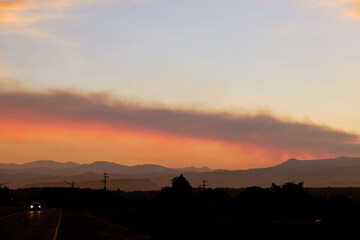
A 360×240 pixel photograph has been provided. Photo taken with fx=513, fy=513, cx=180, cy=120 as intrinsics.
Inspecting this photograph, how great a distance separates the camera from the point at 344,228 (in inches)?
1236

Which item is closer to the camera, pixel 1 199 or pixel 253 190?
pixel 253 190

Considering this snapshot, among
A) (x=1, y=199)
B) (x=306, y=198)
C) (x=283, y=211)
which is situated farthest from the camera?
(x=1, y=199)

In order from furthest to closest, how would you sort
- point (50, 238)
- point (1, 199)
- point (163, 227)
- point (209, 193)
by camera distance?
point (1, 199) < point (209, 193) < point (163, 227) < point (50, 238)

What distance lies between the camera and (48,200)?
187 metres

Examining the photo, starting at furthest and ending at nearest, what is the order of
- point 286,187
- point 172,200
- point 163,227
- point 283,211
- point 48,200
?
1. point 48,200
2. point 172,200
3. point 286,187
4. point 283,211
5. point 163,227

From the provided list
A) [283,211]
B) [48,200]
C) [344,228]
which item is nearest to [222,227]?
[344,228]

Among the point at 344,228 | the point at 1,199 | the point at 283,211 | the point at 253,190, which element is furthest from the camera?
the point at 1,199

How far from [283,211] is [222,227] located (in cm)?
3075

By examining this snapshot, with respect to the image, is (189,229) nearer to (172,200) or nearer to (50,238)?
(50,238)

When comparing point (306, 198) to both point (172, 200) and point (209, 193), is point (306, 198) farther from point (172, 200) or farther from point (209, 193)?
point (209, 193)

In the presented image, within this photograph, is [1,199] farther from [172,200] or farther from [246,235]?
[246,235]

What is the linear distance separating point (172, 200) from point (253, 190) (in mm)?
19835

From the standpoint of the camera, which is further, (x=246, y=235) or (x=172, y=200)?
(x=172, y=200)

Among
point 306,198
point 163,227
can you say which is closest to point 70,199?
point 306,198
